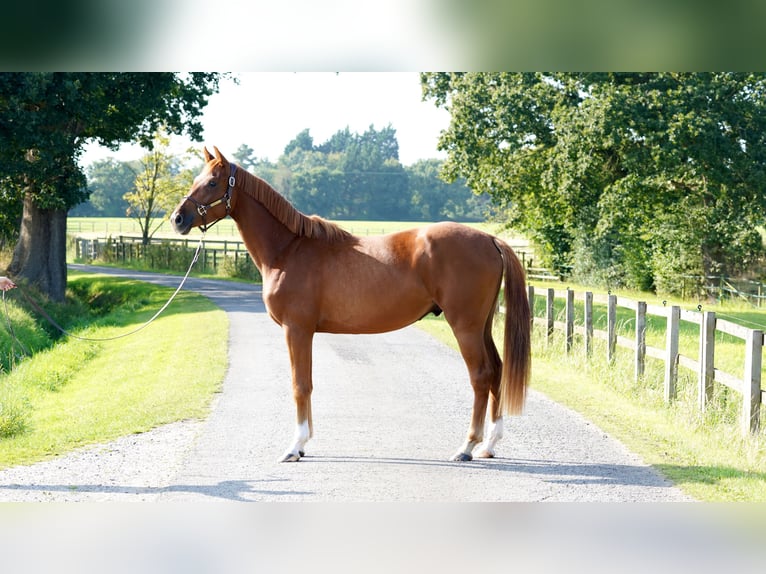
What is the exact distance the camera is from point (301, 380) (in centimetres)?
631

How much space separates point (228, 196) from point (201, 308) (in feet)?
42.0

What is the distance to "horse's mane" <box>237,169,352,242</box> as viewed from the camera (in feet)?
21.1

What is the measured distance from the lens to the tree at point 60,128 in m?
17.5

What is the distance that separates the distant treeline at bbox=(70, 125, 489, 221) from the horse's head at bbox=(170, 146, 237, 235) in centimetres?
5743

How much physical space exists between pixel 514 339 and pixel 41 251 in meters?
18.5

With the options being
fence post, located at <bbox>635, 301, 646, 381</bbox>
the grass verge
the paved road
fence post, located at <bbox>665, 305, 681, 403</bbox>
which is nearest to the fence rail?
the grass verge

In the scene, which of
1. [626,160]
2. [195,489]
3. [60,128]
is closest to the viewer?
[195,489]

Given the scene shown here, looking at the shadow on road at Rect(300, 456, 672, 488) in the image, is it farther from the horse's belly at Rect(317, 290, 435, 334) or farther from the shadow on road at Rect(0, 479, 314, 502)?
the horse's belly at Rect(317, 290, 435, 334)

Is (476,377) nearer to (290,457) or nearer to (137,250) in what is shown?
(290,457)

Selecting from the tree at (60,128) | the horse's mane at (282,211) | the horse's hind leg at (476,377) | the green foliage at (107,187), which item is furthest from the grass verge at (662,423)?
the green foliage at (107,187)

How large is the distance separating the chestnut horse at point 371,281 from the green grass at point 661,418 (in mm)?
1424

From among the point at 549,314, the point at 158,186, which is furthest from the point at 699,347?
the point at 158,186

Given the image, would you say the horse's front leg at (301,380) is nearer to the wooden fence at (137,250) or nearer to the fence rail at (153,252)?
the fence rail at (153,252)
